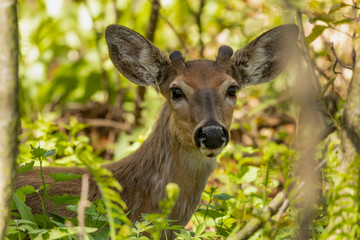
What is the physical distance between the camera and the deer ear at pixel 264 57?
17.0ft

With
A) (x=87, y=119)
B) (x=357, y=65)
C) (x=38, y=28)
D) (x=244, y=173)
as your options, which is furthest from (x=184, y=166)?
(x=38, y=28)

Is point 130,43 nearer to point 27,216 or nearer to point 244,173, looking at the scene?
point 244,173

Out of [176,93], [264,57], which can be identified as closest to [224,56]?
[264,57]

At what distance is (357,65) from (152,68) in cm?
221

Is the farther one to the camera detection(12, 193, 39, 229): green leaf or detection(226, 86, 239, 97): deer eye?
detection(226, 86, 239, 97): deer eye

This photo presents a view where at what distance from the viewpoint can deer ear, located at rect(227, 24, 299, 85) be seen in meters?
5.17

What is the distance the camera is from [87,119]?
9.87 m

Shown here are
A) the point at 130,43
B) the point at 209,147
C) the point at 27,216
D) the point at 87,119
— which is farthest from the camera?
the point at 87,119

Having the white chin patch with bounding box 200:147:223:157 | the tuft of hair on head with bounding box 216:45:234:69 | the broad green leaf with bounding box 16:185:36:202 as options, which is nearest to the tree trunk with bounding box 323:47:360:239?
the white chin patch with bounding box 200:147:223:157

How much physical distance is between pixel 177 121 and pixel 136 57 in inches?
33.6

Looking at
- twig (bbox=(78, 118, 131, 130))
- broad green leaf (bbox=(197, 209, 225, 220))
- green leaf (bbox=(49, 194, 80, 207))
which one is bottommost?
twig (bbox=(78, 118, 131, 130))

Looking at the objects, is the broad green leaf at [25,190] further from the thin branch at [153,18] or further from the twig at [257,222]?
the thin branch at [153,18]

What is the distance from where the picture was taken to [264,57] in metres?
5.45

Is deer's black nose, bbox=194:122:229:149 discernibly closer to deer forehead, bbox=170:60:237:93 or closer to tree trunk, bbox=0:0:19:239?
deer forehead, bbox=170:60:237:93
